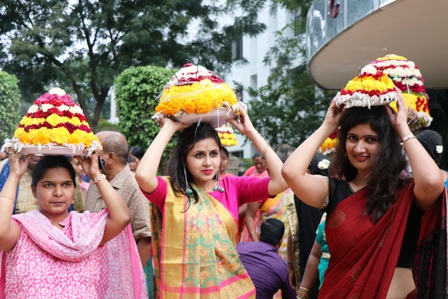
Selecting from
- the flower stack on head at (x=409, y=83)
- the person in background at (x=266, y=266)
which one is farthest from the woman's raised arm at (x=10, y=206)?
A: the flower stack on head at (x=409, y=83)

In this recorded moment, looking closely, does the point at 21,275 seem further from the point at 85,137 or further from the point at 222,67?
the point at 222,67

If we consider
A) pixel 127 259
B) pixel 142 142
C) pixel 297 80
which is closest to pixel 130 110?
pixel 142 142

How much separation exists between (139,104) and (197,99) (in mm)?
7220

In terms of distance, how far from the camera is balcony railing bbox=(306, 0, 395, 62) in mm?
7434

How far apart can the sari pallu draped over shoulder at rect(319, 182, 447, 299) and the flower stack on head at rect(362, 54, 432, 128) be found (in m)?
0.77

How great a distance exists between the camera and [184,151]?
172 inches

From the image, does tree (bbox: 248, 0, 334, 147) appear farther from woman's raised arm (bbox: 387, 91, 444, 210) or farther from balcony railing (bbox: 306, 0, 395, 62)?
woman's raised arm (bbox: 387, 91, 444, 210)

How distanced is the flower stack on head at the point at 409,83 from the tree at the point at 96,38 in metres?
10.9

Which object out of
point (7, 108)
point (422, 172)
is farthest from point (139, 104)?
point (422, 172)

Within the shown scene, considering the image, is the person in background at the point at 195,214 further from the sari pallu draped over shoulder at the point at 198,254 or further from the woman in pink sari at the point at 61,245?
the woman in pink sari at the point at 61,245

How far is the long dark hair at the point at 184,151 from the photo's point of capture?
4.32m

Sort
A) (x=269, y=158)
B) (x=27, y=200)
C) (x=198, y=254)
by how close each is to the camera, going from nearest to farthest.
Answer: (x=198, y=254) < (x=269, y=158) < (x=27, y=200)

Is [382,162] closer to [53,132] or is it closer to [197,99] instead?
[197,99]

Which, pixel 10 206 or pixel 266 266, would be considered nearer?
pixel 10 206
